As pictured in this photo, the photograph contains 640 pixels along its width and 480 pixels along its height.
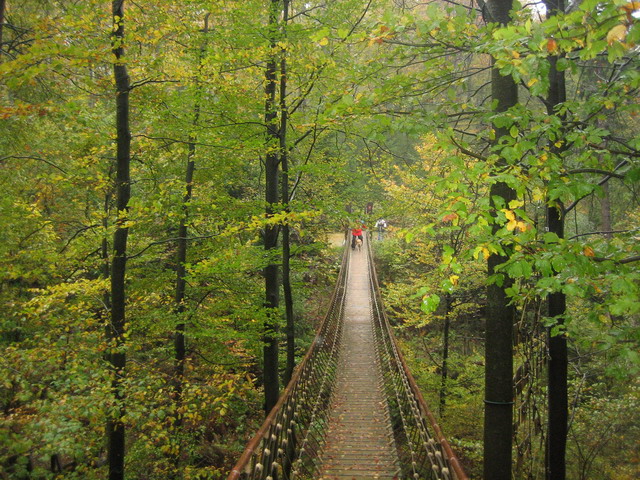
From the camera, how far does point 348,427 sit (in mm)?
5848

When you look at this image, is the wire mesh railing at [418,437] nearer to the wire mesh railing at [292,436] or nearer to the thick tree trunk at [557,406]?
the wire mesh railing at [292,436]

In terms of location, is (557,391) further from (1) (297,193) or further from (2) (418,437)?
(1) (297,193)

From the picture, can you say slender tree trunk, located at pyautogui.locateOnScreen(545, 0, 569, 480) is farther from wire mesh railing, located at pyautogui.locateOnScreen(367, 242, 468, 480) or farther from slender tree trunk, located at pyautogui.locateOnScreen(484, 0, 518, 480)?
wire mesh railing, located at pyautogui.locateOnScreen(367, 242, 468, 480)

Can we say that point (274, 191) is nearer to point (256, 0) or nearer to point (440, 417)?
point (256, 0)

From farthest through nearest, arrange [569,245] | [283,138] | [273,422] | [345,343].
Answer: [345,343] → [283,138] → [273,422] → [569,245]

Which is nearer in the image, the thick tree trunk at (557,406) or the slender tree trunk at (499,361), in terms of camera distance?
the slender tree trunk at (499,361)

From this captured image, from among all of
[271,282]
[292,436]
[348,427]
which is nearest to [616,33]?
[292,436]

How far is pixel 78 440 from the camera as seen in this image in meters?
3.37

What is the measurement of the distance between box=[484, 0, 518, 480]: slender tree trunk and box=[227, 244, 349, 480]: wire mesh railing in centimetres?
191

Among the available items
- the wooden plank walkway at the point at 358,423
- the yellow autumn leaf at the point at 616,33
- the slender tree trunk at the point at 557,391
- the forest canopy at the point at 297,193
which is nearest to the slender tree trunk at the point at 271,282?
the forest canopy at the point at 297,193

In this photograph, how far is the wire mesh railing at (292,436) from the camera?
3176 mm

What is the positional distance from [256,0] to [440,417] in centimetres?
945

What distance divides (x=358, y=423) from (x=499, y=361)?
3.23 m

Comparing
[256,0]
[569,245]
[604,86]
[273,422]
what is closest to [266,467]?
[273,422]
